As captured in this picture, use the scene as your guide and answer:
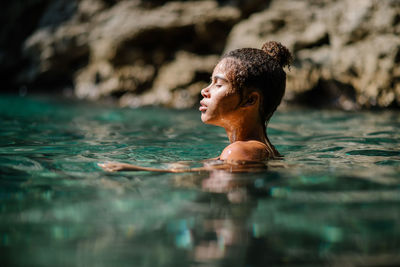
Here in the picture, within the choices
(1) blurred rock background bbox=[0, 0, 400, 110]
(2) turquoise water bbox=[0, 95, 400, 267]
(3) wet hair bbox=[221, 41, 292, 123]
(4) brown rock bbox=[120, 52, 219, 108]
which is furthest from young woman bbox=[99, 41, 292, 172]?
(4) brown rock bbox=[120, 52, 219, 108]

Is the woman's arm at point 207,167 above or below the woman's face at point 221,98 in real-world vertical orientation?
below

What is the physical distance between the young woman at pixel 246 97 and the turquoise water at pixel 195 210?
11.9 inches

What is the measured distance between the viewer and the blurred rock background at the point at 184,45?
7852 mm

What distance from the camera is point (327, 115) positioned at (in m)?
6.78

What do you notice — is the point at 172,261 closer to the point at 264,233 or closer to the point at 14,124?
the point at 264,233

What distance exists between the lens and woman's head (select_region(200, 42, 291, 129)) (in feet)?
10.3

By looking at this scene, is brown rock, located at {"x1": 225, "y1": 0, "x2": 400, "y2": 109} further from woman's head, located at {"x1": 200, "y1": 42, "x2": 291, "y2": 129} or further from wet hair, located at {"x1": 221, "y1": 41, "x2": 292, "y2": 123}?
woman's head, located at {"x1": 200, "y1": 42, "x2": 291, "y2": 129}

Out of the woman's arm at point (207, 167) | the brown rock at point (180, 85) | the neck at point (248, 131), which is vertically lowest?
the woman's arm at point (207, 167)

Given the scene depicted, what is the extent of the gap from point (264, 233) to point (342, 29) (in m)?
7.48

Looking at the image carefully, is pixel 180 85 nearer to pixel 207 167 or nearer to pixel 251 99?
pixel 251 99

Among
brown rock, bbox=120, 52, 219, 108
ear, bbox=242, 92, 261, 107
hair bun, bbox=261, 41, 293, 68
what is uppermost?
brown rock, bbox=120, 52, 219, 108

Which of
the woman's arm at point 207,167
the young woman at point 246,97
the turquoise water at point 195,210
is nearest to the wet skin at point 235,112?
the young woman at point 246,97

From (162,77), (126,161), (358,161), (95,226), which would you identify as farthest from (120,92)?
(95,226)

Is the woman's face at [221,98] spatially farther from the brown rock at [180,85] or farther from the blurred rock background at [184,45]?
the brown rock at [180,85]
